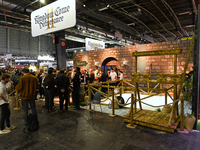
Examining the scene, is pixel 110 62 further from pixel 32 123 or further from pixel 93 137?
pixel 93 137

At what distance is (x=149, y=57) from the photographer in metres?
9.84

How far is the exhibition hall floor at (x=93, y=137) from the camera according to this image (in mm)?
2916

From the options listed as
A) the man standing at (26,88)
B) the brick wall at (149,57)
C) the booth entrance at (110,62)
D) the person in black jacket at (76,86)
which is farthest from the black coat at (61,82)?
the booth entrance at (110,62)

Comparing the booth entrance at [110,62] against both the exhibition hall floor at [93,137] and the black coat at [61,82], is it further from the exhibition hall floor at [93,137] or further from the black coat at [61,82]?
the exhibition hall floor at [93,137]

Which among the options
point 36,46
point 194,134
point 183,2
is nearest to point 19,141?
point 194,134

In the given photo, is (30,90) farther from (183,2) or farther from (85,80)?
(183,2)

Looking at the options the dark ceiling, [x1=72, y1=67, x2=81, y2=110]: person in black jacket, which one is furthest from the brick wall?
[x1=72, y1=67, x2=81, y2=110]: person in black jacket

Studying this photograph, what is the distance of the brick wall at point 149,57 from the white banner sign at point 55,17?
23.5 ft

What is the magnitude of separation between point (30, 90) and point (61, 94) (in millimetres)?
1767

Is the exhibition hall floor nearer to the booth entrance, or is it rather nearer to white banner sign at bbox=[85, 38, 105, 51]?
white banner sign at bbox=[85, 38, 105, 51]

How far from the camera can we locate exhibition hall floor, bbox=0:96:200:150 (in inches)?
115

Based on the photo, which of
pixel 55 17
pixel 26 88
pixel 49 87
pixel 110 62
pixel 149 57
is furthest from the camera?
pixel 110 62

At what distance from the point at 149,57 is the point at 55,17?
24.1ft

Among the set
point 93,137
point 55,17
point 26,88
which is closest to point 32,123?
point 26,88
